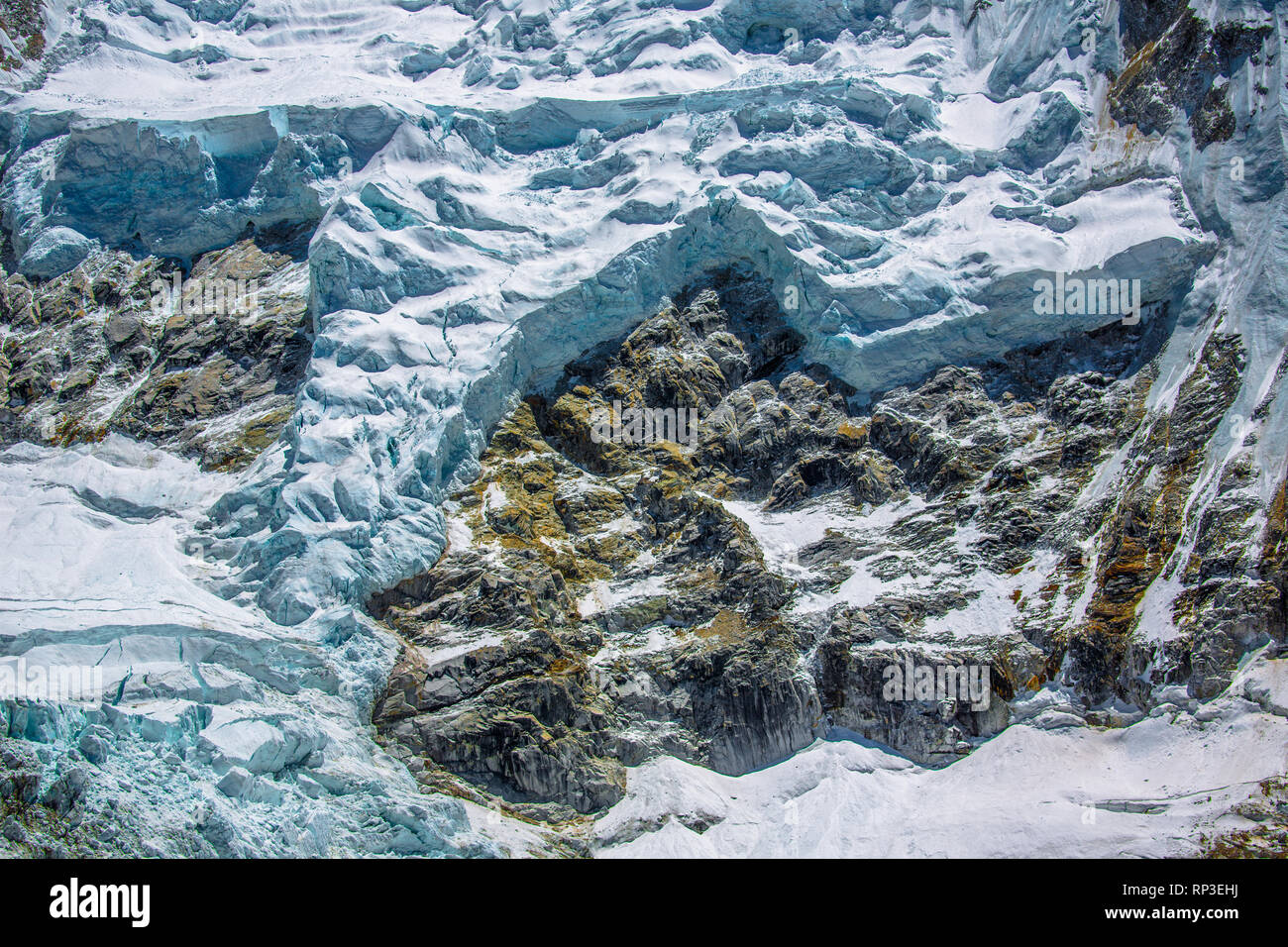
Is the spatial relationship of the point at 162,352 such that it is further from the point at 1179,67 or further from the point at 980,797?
the point at 1179,67

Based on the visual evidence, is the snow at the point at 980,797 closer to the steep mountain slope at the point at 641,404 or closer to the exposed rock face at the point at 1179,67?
the steep mountain slope at the point at 641,404

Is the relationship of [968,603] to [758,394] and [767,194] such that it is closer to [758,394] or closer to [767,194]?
[758,394]

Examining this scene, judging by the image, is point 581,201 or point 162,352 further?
point 581,201

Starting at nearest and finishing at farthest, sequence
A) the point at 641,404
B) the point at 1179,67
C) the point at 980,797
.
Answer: the point at 980,797 → the point at 641,404 → the point at 1179,67

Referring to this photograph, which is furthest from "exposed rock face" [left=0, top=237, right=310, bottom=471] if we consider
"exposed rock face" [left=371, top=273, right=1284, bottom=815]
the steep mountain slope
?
"exposed rock face" [left=371, top=273, right=1284, bottom=815]

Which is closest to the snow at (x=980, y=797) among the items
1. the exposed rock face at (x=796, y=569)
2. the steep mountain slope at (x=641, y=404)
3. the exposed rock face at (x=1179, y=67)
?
the steep mountain slope at (x=641, y=404)

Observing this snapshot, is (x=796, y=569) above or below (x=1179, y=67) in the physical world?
below

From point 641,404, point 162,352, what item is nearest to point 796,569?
point 641,404
